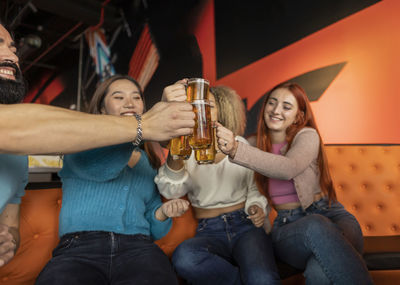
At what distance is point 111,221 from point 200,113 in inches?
23.7

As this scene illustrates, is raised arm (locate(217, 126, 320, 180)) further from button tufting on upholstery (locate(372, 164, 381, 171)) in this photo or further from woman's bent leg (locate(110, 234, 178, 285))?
button tufting on upholstery (locate(372, 164, 381, 171))

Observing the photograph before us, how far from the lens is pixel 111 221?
1247 mm

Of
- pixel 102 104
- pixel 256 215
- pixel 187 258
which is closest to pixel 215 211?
pixel 256 215

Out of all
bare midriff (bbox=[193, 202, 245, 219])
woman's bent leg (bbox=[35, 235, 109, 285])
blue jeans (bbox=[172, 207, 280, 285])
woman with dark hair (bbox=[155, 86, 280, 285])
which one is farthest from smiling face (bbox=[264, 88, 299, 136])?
woman's bent leg (bbox=[35, 235, 109, 285])

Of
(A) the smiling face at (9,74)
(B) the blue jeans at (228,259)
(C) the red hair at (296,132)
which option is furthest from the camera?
(C) the red hair at (296,132)

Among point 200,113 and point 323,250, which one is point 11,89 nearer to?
point 200,113

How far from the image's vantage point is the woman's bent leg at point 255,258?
4.14 ft

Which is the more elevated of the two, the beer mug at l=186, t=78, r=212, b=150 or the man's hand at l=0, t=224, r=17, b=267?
the beer mug at l=186, t=78, r=212, b=150

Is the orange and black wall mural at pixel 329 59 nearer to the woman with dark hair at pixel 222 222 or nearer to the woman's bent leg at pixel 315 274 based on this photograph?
the woman with dark hair at pixel 222 222

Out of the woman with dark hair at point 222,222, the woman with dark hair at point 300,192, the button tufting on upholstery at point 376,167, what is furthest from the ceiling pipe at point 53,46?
the button tufting on upholstery at point 376,167

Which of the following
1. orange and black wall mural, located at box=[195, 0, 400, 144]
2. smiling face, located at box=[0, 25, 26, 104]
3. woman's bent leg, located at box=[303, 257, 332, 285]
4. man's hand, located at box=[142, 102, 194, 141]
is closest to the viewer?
man's hand, located at box=[142, 102, 194, 141]

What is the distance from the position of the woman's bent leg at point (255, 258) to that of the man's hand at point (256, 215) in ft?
0.19

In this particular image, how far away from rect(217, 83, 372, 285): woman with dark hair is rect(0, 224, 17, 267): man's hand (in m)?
0.84

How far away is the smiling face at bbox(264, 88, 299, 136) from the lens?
1842 millimetres
